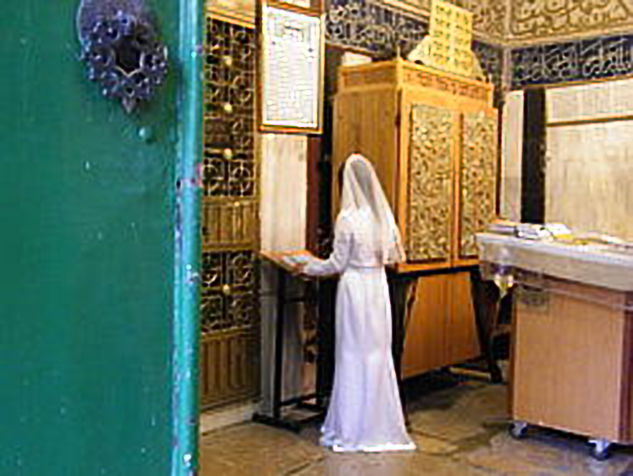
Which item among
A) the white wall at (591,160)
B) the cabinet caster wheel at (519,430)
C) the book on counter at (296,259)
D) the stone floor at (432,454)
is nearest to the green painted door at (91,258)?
the stone floor at (432,454)

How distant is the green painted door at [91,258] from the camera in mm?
578

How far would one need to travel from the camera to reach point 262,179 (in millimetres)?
4418

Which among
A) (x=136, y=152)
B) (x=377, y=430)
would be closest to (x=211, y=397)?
(x=377, y=430)

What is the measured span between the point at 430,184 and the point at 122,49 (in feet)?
14.1

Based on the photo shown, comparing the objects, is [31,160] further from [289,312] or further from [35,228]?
[289,312]

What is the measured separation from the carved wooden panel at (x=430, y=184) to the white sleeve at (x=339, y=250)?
0.74m

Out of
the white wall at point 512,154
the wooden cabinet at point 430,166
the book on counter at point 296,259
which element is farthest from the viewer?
the white wall at point 512,154

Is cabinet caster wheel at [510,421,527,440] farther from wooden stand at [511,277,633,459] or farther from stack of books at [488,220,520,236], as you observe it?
stack of books at [488,220,520,236]

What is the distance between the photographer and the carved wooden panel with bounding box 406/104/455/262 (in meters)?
4.70

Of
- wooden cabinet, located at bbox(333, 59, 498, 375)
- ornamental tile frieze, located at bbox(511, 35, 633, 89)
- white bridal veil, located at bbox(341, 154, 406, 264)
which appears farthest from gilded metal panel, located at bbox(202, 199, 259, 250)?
ornamental tile frieze, located at bbox(511, 35, 633, 89)

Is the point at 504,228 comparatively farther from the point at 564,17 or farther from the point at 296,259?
the point at 564,17

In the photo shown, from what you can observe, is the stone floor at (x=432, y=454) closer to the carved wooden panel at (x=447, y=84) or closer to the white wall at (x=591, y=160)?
the carved wooden panel at (x=447, y=84)

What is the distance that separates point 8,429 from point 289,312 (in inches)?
157

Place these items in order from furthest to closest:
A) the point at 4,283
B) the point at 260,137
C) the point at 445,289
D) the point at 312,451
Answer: the point at 445,289
the point at 260,137
the point at 312,451
the point at 4,283
